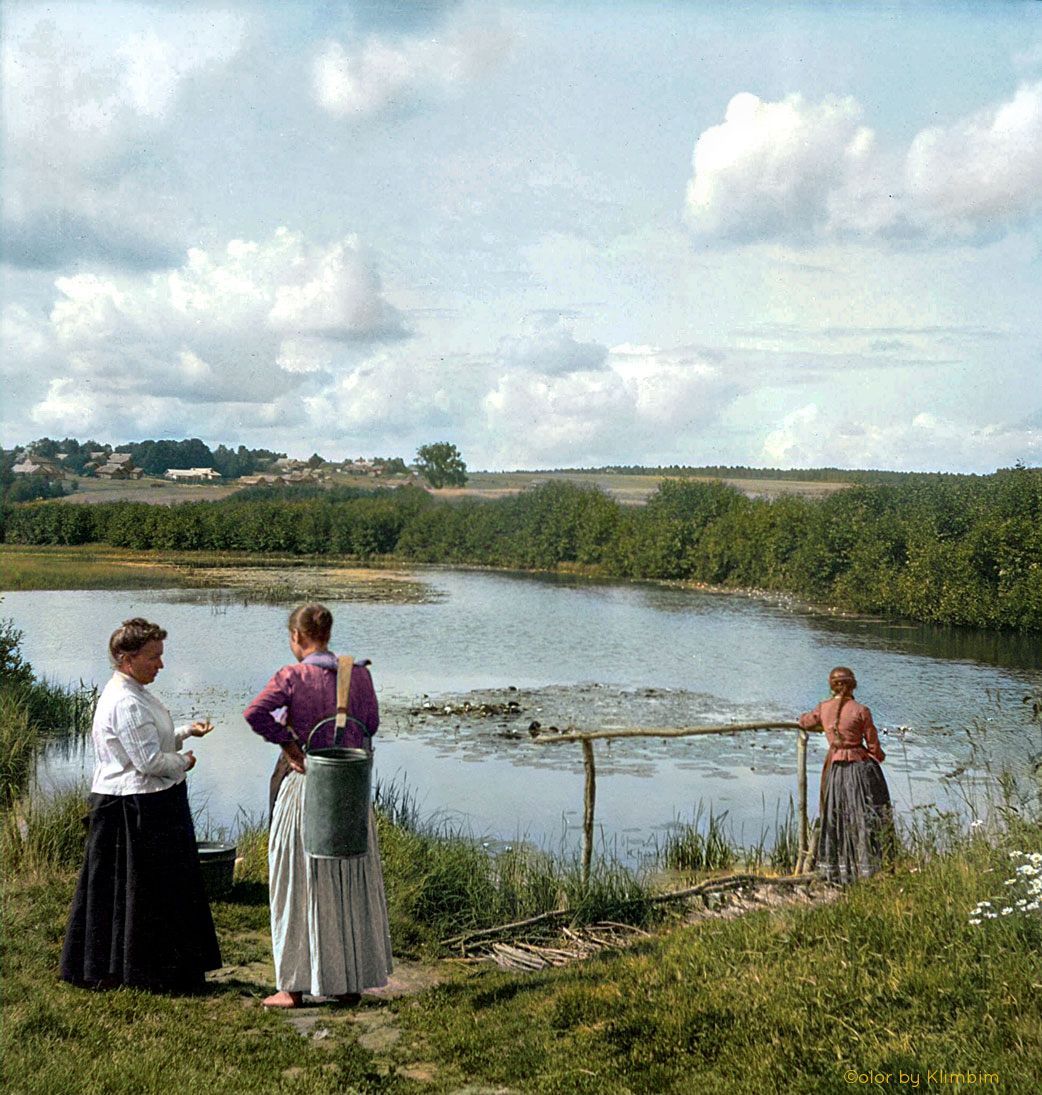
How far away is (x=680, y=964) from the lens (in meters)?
5.55

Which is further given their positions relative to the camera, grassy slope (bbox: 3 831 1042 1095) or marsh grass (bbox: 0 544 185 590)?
marsh grass (bbox: 0 544 185 590)

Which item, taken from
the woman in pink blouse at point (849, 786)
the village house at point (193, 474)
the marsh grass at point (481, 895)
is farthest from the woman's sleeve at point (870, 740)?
the village house at point (193, 474)

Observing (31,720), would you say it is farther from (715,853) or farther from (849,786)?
(849,786)

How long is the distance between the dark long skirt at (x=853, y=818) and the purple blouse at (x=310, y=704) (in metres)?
3.60

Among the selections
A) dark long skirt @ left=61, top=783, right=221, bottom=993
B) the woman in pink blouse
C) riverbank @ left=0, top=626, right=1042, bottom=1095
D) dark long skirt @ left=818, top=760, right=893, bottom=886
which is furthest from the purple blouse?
dark long skirt @ left=818, top=760, right=893, bottom=886

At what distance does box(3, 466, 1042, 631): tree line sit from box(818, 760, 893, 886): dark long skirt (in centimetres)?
1074

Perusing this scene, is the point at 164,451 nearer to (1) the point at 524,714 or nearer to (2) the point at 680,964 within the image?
(1) the point at 524,714

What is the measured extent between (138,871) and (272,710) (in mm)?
1085

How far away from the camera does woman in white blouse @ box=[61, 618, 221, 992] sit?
5238 millimetres

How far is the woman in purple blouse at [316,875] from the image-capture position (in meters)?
5.06

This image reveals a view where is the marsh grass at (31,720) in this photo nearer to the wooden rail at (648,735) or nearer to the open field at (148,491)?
the open field at (148,491)

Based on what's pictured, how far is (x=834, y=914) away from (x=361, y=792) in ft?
7.90

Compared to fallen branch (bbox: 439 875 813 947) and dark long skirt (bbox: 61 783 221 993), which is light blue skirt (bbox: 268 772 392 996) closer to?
dark long skirt (bbox: 61 783 221 993)

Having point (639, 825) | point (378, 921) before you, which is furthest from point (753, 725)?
point (639, 825)
